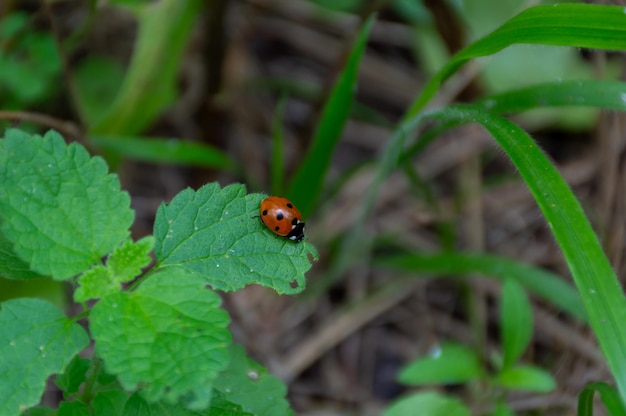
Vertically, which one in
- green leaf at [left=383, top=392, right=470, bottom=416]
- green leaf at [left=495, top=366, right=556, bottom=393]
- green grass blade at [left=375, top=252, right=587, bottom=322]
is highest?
green grass blade at [left=375, top=252, right=587, bottom=322]

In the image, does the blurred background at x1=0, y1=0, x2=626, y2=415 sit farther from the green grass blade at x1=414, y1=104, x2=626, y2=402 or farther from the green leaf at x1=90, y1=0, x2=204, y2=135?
the green grass blade at x1=414, y1=104, x2=626, y2=402

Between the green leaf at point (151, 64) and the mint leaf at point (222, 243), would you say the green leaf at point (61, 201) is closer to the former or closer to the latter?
the mint leaf at point (222, 243)

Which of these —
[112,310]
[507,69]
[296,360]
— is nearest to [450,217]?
[507,69]

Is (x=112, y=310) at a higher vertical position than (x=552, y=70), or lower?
lower

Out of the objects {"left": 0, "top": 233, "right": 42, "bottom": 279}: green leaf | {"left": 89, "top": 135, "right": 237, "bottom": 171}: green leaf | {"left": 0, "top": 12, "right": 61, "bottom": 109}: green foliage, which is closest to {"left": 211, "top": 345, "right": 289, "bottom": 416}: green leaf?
{"left": 0, "top": 233, "right": 42, "bottom": 279}: green leaf

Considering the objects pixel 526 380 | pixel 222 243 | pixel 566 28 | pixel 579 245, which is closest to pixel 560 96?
pixel 566 28

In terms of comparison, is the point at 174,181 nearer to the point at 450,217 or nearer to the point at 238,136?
the point at 238,136
